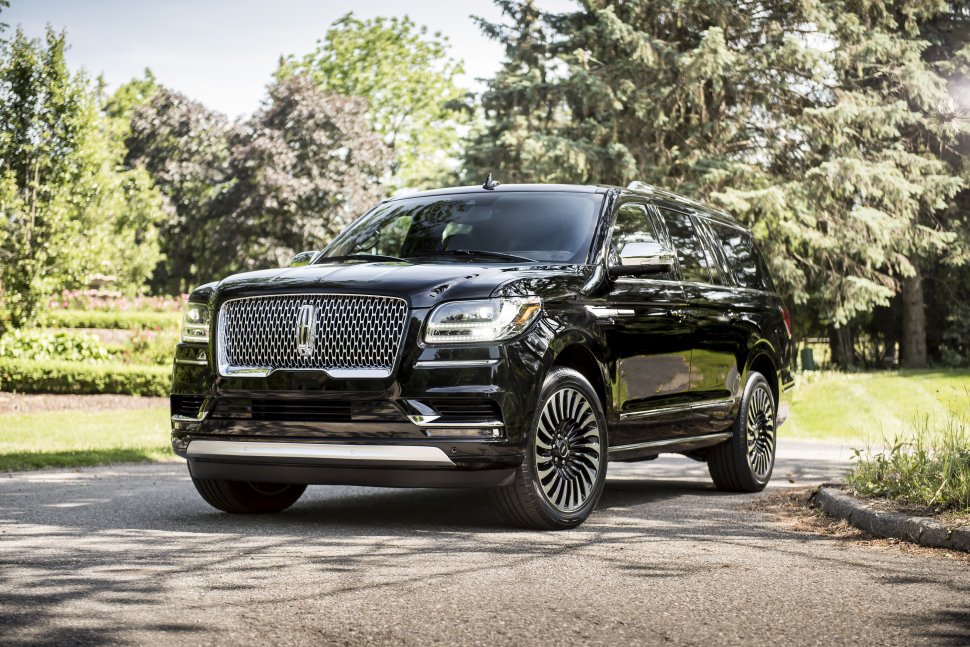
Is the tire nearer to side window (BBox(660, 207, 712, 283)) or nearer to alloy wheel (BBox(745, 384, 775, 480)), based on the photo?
side window (BBox(660, 207, 712, 283))

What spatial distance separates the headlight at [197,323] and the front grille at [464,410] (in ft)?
5.27

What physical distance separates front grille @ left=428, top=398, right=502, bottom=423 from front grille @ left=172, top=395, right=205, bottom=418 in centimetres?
150

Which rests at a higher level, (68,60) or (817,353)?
(68,60)

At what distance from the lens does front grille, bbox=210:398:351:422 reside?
6.52m

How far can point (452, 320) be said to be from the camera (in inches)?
254

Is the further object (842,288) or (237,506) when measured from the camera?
(842,288)

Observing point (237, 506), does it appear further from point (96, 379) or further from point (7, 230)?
point (7, 230)

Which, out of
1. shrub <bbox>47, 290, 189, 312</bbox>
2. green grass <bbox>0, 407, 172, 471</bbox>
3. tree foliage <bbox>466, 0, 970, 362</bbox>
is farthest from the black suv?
shrub <bbox>47, 290, 189, 312</bbox>

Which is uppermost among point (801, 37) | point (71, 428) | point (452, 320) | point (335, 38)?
point (335, 38)

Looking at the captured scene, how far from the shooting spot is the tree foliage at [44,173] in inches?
822

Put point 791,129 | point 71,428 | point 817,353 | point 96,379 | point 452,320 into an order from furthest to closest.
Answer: point 817,353 → point 791,129 → point 96,379 → point 71,428 → point 452,320

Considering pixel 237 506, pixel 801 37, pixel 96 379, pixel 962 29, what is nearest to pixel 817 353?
pixel 962 29

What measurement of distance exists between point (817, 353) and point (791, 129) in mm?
14221

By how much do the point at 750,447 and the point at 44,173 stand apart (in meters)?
15.7
